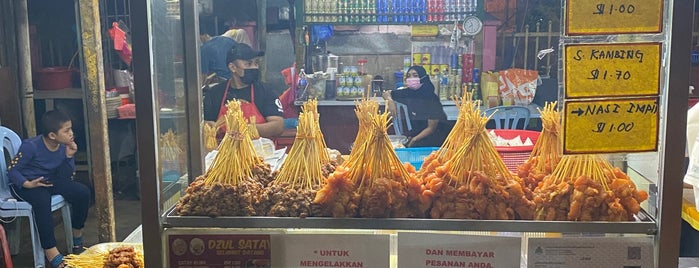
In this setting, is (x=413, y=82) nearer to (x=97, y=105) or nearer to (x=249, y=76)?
(x=249, y=76)

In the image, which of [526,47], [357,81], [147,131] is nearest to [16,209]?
[357,81]

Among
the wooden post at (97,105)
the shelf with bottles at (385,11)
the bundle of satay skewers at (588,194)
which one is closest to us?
the bundle of satay skewers at (588,194)

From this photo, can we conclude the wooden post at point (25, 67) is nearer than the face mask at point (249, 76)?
No

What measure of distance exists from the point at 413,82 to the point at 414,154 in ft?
2.78

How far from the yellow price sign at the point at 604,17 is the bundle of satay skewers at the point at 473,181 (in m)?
0.27

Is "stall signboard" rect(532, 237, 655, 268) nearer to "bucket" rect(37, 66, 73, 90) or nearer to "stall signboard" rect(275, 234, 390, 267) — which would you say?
"stall signboard" rect(275, 234, 390, 267)

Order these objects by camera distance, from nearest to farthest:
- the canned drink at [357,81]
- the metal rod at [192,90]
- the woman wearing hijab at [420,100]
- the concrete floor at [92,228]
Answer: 1. the metal rod at [192,90]
2. the woman wearing hijab at [420,100]
3. the canned drink at [357,81]
4. the concrete floor at [92,228]

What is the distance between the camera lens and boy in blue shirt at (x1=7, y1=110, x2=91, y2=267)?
3.82 metres

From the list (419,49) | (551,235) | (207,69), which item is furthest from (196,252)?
(419,49)

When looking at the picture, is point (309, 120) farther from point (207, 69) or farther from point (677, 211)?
point (677, 211)

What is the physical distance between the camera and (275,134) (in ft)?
5.07

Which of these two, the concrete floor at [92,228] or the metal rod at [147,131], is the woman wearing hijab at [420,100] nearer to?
the metal rod at [147,131]

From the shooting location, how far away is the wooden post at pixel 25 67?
17.2 ft

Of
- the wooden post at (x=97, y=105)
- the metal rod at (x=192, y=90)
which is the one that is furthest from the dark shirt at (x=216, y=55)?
the wooden post at (x=97, y=105)
